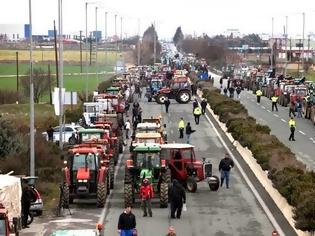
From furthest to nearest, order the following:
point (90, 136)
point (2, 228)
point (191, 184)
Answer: point (90, 136), point (191, 184), point (2, 228)

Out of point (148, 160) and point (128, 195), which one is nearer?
point (128, 195)

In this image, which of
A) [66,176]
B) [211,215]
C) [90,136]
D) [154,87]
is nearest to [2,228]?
[66,176]

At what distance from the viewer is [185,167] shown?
30281mm

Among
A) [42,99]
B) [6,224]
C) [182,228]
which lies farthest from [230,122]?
[42,99]

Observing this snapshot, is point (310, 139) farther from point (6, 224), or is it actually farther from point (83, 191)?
point (6, 224)

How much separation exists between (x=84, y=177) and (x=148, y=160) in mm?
2223

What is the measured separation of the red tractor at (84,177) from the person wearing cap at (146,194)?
185 cm

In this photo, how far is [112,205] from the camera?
90.1 ft

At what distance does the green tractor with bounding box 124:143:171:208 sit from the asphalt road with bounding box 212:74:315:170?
12.0 meters

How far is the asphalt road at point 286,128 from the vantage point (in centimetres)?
4272

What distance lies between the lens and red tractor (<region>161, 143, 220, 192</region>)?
30.2 metres

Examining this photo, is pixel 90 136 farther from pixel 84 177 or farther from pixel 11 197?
pixel 11 197

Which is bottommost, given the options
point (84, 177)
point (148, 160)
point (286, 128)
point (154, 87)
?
point (286, 128)

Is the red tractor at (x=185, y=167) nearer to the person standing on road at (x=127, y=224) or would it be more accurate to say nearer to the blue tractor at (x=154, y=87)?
the person standing on road at (x=127, y=224)
